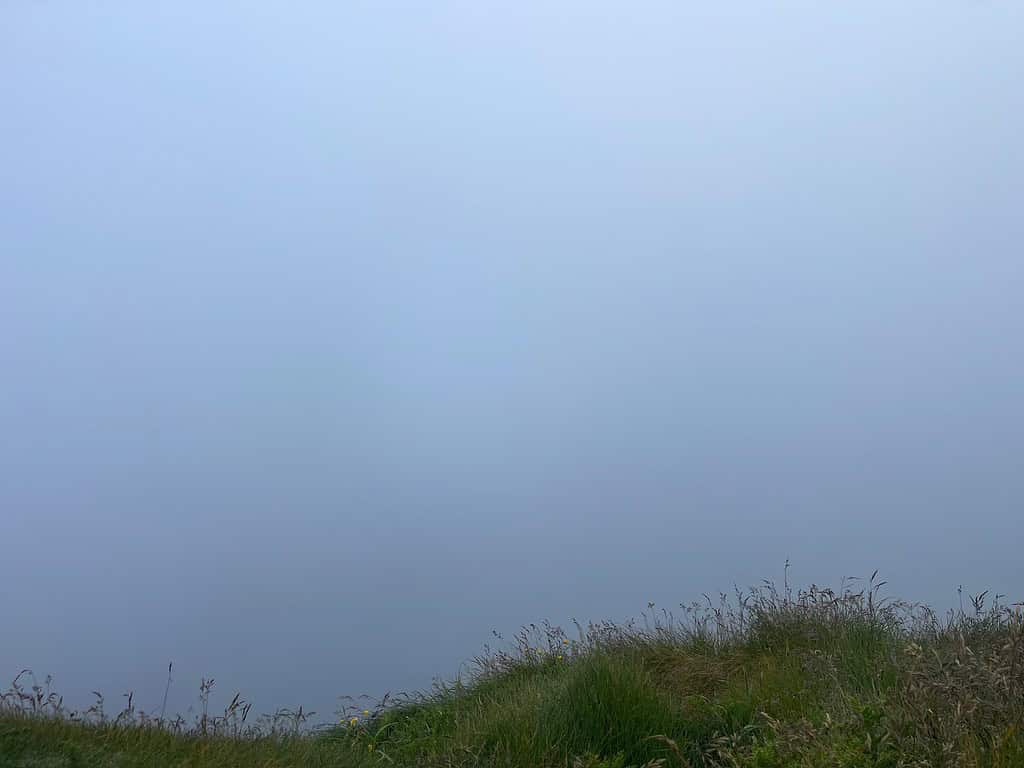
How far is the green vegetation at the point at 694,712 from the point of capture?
11.5 feet

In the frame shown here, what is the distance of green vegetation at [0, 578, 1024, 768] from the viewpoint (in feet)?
11.5

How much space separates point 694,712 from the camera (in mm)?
5059

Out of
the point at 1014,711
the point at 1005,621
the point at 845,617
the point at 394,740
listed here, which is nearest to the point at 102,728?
the point at 394,740

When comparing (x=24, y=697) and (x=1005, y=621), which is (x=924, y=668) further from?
(x=24, y=697)

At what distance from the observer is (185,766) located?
396 cm

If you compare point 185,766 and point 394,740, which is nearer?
point 185,766

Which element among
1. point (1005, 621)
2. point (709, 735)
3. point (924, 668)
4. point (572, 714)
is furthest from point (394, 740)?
point (1005, 621)

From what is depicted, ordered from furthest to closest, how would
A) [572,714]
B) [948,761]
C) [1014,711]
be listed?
[572,714] < [1014,711] < [948,761]

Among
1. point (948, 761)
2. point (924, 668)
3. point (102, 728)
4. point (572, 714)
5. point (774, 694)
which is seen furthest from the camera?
point (774, 694)

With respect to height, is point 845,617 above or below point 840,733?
below

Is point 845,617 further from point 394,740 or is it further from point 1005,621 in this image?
point 394,740

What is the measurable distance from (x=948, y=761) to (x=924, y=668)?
0.55 m

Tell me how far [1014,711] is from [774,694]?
1854 mm

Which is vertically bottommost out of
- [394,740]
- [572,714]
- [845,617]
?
[394,740]
